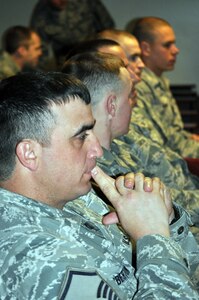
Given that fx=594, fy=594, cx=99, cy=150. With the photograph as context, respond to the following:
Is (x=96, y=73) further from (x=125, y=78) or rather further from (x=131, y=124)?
(x=131, y=124)

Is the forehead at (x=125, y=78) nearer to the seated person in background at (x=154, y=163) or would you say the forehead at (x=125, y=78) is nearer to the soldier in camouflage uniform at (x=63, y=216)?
the seated person in background at (x=154, y=163)

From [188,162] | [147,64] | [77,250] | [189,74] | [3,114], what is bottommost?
[189,74]

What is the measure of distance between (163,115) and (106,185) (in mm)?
2157

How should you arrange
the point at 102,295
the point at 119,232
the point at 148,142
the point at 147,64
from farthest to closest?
the point at 147,64
the point at 148,142
the point at 119,232
the point at 102,295

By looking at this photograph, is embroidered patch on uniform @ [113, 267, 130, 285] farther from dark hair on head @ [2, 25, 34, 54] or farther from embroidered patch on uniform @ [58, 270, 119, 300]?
dark hair on head @ [2, 25, 34, 54]

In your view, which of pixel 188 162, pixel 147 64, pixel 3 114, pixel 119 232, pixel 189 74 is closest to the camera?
pixel 3 114

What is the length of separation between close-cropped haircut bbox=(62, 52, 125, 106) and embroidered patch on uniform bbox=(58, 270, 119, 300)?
38.9 inches

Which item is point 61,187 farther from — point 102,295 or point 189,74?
point 189,74

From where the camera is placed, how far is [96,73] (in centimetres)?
198

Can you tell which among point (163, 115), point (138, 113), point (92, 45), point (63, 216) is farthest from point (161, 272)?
point (163, 115)

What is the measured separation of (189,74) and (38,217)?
5.66 metres

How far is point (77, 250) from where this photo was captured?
1085 millimetres

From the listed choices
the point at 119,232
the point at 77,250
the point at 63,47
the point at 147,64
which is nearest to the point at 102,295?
the point at 77,250

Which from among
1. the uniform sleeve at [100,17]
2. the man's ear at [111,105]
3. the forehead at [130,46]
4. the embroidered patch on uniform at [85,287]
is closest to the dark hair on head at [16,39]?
the uniform sleeve at [100,17]
